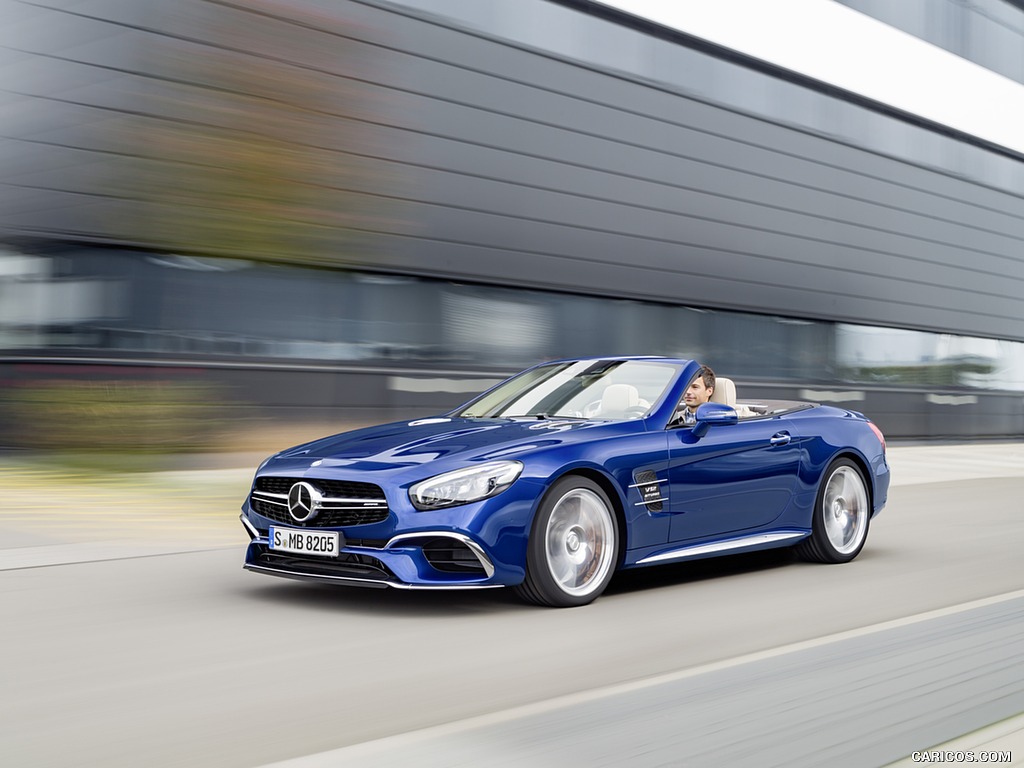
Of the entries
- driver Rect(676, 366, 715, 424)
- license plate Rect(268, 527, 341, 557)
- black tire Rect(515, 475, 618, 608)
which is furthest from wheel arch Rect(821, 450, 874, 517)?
license plate Rect(268, 527, 341, 557)

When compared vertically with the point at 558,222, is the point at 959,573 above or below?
below

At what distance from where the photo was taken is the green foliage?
1202 centimetres

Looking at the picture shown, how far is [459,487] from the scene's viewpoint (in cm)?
580

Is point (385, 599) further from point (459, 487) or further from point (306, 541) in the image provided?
point (459, 487)

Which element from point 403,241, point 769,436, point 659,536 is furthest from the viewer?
point 403,241

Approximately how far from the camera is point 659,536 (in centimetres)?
657

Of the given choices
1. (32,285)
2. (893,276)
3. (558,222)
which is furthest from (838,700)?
(893,276)

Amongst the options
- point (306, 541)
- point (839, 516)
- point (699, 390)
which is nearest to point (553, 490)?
point (306, 541)

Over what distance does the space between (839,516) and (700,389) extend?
4.55ft

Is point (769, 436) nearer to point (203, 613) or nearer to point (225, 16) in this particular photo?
point (203, 613)

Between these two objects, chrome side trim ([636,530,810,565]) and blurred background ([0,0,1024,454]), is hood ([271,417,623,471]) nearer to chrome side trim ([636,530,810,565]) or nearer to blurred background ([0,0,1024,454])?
chrome side trim ([636,530,810,565])

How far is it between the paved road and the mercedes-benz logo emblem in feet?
1.54

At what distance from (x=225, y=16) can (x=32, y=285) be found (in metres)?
4.84

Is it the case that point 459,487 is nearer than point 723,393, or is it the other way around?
point 459,487
